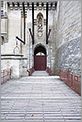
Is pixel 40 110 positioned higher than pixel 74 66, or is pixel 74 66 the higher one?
pixel 74 66

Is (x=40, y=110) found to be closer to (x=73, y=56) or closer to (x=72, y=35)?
(x=73, y=56)

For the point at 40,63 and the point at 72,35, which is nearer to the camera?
the point at 72,35

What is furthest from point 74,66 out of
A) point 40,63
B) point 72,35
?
point 40,63

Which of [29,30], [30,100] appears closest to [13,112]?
[30,100]

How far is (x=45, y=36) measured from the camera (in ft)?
128

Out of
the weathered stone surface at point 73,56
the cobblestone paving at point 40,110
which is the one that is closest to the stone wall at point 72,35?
the weathered stone surface at point 73,56

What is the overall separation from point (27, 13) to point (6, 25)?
327cm

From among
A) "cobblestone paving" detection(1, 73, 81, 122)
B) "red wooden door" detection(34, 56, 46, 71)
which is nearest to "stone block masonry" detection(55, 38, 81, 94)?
"cobblestone paving" detection(1, 73, 81, 122)

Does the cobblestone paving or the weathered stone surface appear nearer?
the cobblestone paving

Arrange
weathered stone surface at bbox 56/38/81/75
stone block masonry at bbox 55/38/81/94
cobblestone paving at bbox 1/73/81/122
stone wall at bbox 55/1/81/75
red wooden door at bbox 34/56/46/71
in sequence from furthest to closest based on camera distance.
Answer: red wooden door at bbox 34/56/46/71
stone wall at bbox 55/1/81/75
weathered stone surface at bbox 56/38/81/75
stone block masonry at bbox 55/38/81/94
cobblestone paving at bbox 1/73/81/122

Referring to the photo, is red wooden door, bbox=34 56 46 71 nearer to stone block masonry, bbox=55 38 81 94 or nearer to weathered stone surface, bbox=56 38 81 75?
weathered stone surface, bbox=56 38 81 75

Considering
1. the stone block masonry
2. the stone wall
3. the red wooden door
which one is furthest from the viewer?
the red wooden door

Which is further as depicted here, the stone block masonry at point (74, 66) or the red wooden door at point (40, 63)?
the red wooden door at point (40, 63)

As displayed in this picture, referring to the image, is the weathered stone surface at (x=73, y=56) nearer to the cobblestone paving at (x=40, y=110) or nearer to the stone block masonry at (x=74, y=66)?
the stone block masonry at (x=74, y=66)
